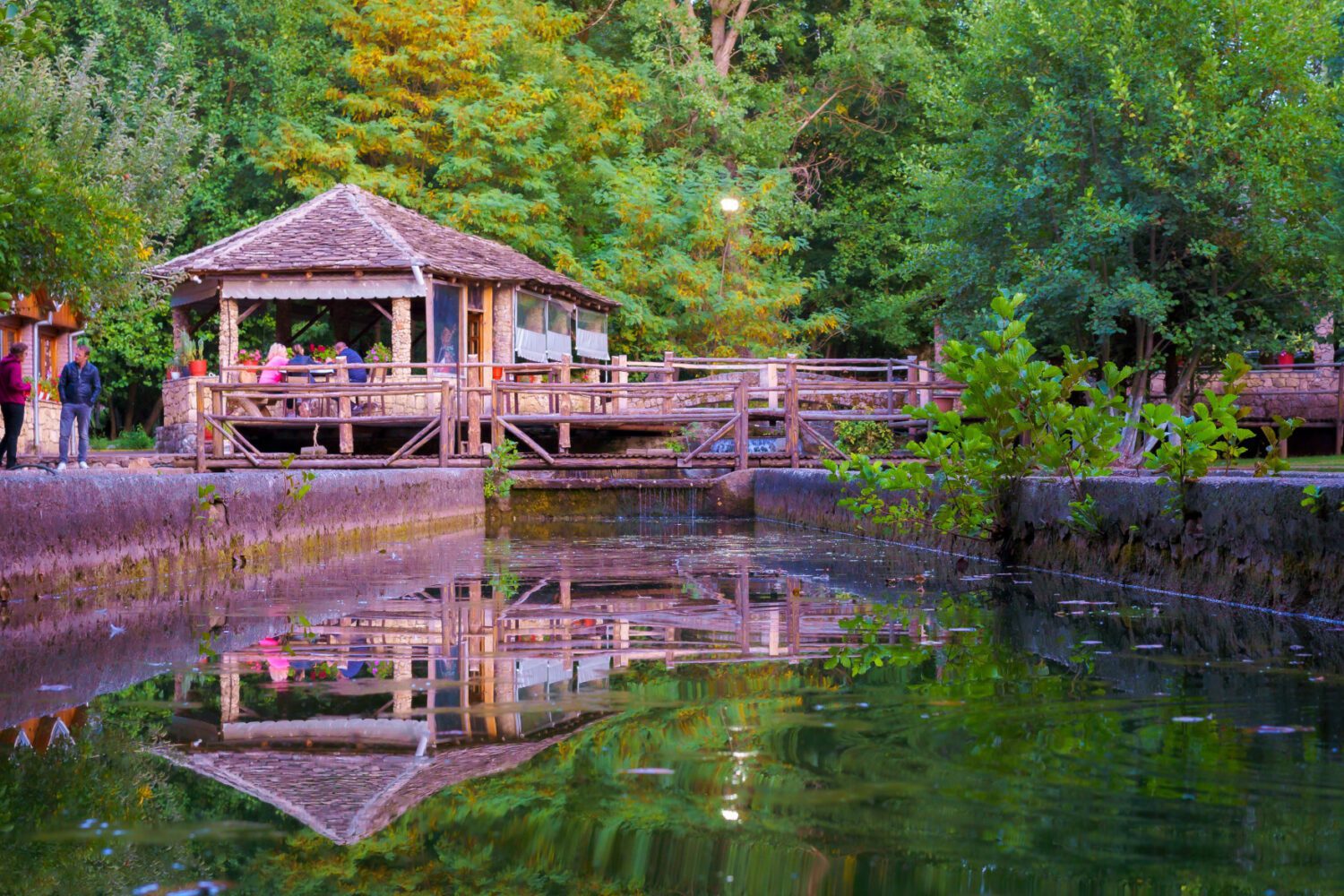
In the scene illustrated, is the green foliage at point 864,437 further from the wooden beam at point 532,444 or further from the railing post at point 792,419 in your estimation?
the wooden beam at point 532,444

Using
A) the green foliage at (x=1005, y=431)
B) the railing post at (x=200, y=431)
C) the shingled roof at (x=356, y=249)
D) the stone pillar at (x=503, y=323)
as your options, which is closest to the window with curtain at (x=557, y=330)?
the shingled roof at (x=356, y=249)

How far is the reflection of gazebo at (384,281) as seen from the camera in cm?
2533

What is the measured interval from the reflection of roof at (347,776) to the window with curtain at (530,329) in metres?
25.2

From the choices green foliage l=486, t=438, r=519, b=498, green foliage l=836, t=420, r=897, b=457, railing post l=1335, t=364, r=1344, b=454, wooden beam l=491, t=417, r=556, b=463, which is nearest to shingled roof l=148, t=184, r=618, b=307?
wooden beam l=491, t=417, r=556, b=463

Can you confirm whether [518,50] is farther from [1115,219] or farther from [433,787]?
[433,787]

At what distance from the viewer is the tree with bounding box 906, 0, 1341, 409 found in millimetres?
21984

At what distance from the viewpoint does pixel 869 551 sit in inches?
390

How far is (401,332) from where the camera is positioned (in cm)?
2562

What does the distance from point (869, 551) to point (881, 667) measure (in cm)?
566

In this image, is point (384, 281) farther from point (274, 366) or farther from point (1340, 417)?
point (1340, 417)

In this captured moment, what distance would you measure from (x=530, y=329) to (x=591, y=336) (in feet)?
8.30

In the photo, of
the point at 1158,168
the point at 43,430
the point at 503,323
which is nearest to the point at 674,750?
→ the point at 1158,168

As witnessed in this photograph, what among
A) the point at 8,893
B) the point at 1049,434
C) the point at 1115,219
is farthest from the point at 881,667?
the point at 1115,219

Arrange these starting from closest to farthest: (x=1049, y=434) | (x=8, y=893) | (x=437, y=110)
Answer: (x=8, y=893)
(x=1049, y=434)
(x=437, y=110)
